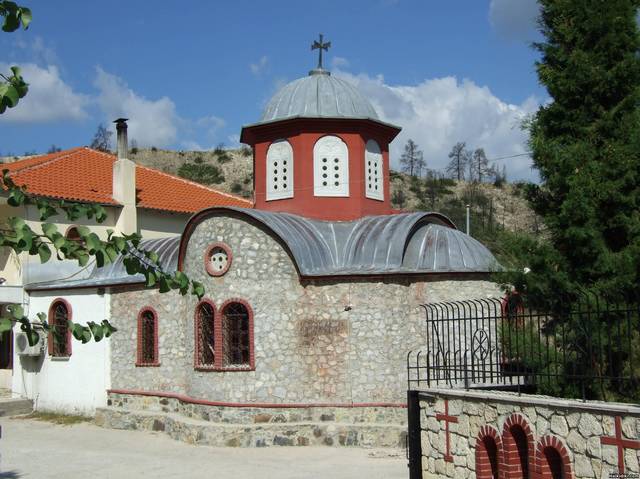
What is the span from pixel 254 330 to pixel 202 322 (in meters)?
1.34

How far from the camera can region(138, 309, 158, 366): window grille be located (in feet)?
57.1

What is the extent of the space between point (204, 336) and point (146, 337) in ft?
8.33

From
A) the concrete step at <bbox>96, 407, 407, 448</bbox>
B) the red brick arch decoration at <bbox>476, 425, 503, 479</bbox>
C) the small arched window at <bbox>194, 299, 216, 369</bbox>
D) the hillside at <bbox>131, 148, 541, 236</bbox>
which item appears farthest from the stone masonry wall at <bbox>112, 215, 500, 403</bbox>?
Answer: the hillside at <bbox>131, 148, 541, 236</bbox>

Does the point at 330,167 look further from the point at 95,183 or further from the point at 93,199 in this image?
the point at 95,183

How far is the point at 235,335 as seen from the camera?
1527 centimetres

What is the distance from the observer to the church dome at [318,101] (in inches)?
690

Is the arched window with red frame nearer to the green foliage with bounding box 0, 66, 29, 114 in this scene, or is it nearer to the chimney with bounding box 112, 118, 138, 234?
the chimney with bounding box 112, 118, 138, 234

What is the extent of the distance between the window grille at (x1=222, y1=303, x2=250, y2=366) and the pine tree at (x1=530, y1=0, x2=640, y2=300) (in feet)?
21.6

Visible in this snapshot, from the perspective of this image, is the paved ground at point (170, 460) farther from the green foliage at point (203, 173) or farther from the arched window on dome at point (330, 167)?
the green foliage at point (203, 173)

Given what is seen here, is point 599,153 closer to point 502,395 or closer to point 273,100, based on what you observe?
point 502,395

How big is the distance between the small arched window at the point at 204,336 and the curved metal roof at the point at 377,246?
1.67 metres

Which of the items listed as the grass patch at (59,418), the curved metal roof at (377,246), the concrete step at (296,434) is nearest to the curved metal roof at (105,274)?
the curved metal roof at (377,246)

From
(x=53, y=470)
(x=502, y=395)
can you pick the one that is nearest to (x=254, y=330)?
(x=53, y=470)

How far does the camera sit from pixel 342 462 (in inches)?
518
